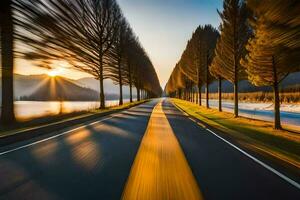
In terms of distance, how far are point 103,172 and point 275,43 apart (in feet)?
43.2

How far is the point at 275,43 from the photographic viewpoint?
16438mm

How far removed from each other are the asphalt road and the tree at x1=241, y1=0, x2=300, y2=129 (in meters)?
8.00

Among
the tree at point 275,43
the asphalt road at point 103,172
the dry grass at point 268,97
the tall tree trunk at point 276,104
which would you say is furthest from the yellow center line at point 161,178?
the dry grass at point 268,97

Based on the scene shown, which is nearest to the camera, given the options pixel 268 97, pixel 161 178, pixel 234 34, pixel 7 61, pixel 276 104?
pixel 161 178

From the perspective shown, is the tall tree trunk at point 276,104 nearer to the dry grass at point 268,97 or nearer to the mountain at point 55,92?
the dry grass at point 268,97

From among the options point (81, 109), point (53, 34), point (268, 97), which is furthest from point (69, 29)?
point (268, 97)

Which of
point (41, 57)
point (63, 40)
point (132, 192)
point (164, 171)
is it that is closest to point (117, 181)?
point (132, 192)

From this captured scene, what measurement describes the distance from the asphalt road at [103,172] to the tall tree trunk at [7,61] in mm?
5614

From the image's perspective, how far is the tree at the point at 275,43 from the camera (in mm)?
15125

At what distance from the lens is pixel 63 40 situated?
20.4 metres

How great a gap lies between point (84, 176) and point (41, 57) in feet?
39.9

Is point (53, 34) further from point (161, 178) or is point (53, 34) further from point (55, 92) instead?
point (55, 92)

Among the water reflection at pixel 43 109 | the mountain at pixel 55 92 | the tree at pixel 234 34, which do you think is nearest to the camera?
the water reflection at pixel 43 109

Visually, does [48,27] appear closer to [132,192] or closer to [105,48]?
[132,192]
